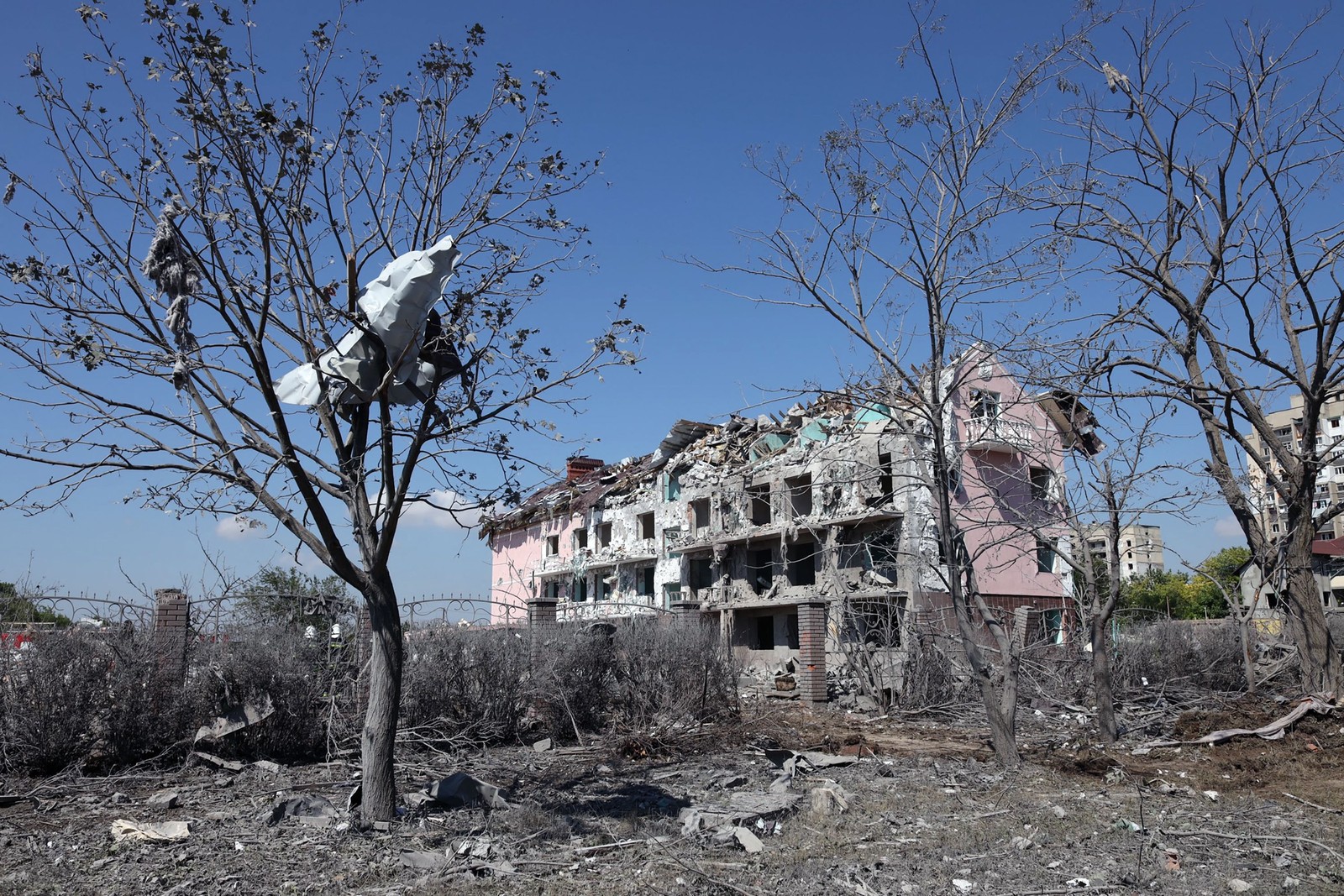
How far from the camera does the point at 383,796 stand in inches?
272

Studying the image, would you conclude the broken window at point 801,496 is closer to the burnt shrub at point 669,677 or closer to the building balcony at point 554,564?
the building balcony at point 554,564

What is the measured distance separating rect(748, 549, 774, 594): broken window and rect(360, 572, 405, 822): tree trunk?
26725 mm

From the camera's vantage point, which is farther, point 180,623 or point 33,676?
point 180,623

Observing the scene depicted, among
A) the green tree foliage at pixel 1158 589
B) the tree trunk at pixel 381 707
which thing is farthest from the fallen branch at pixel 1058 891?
the green tree foliage at pixel 1158 589

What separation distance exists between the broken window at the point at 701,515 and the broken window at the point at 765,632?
4.02 meters

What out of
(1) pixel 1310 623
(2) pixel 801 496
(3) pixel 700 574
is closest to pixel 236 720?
(1) pixel 1310 623

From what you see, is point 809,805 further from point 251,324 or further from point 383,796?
point 251,324

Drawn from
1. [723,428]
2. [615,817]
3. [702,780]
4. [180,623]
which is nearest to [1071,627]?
[702,780]

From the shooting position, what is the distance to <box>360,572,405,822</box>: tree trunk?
6.87 metres

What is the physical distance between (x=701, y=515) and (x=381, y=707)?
29050 mm

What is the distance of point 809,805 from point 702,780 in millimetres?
1784

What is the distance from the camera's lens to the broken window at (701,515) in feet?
114

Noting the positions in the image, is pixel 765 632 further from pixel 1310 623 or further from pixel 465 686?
pixel 1310 623

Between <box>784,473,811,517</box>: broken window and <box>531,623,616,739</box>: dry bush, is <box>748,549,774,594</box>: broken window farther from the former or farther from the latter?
<box>531,623,616,739</box>: dry bush
